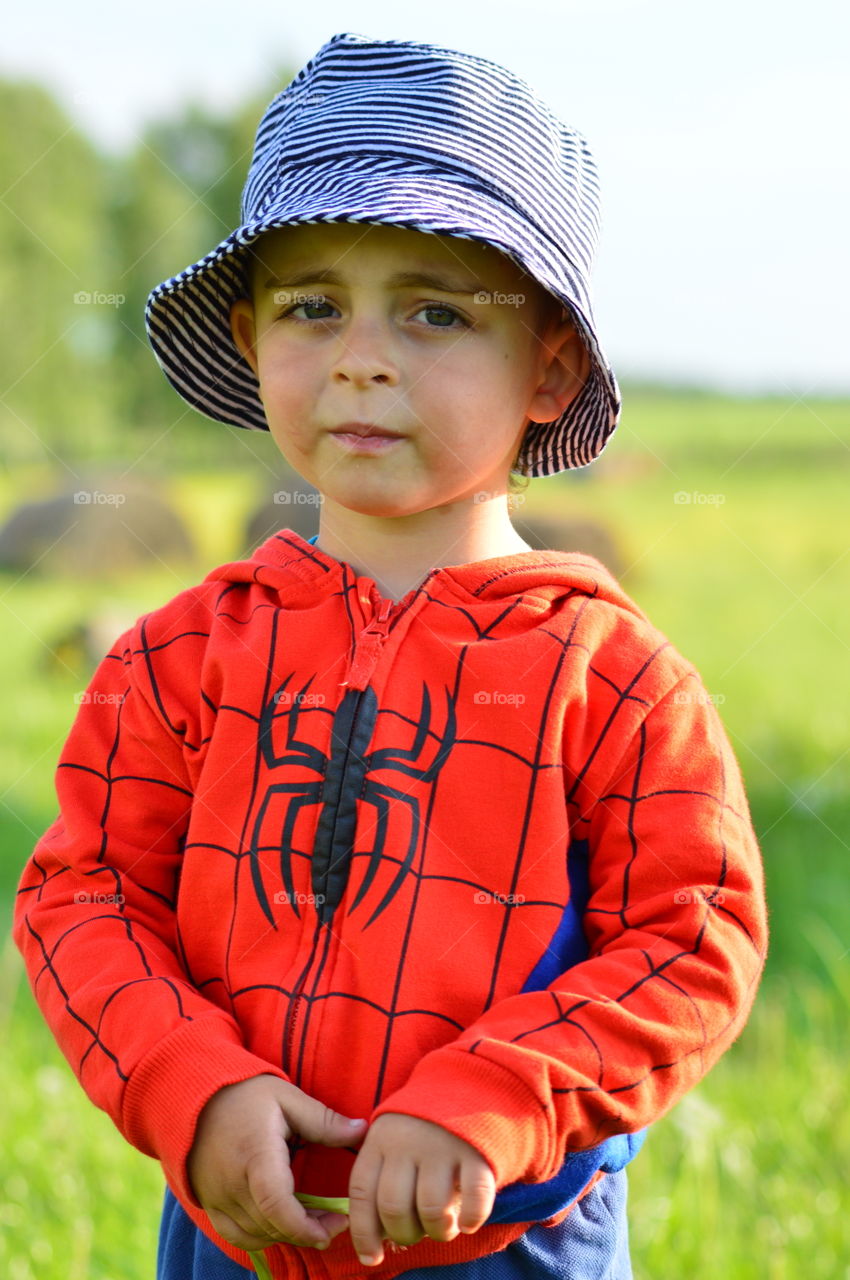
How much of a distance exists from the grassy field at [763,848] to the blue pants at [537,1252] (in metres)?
0.89

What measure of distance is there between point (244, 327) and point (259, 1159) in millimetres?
1043

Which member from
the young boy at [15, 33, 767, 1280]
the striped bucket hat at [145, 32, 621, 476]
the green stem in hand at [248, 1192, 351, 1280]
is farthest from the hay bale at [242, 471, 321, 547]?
the green stem in hand at [248, 1192, 351, 1280]

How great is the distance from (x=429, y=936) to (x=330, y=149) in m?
0.93

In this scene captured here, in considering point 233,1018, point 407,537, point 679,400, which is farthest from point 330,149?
point 679,400

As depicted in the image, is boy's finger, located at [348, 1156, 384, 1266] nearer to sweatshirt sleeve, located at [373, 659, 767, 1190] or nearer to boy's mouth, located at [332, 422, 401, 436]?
sweatshirt sleeve, located at [373, 659, 767, 1190]

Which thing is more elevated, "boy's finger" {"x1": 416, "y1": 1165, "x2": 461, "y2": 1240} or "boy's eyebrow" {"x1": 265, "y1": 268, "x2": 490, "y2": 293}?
"boy's eyebrow" {"x1": 265, "y1": 268, "x2": 490, "y2": 293}

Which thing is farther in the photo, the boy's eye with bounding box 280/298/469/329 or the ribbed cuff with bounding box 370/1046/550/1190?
the boy's eye with bounding box 280/298/469/329

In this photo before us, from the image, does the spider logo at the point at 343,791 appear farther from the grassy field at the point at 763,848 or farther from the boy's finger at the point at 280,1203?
the grassy field at the point at 763,848

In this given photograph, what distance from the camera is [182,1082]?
1.35m

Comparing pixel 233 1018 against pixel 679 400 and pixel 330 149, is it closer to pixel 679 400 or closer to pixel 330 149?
pixel 330 149

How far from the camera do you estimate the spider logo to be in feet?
4.65

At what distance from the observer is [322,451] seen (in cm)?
154

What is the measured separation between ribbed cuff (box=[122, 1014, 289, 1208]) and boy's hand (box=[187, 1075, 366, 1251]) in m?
0.01

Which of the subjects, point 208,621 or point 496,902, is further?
point 208,621
